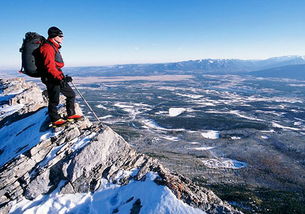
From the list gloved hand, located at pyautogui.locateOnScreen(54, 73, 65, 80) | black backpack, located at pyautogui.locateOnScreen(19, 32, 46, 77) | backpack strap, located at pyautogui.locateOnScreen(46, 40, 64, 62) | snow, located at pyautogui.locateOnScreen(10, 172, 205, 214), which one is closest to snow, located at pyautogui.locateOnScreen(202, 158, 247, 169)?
snow, located at pyautogui.locateOnScreen(10, 172, 205, 214)

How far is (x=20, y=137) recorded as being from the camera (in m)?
17.9

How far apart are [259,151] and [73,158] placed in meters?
72.1

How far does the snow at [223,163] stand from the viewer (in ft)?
198

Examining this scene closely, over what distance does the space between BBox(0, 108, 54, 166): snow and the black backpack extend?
4.79 m

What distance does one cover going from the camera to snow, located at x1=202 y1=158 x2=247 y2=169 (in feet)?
198

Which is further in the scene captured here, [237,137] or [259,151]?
[237,137]

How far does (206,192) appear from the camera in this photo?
1449 cm

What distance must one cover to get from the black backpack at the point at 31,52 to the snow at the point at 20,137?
15.7 ft

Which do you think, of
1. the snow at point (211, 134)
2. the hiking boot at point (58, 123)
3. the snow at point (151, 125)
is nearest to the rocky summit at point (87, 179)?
the hiking boot at point (58, 123)

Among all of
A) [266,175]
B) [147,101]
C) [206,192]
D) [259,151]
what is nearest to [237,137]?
[259,151]

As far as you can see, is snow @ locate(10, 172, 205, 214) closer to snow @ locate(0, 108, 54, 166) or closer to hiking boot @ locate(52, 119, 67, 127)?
snow @ locate(0, 108, 54, 166)

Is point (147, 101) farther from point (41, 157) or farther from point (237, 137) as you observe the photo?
point (41, 157)

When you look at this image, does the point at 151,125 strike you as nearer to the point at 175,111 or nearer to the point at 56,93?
the point at 175,111

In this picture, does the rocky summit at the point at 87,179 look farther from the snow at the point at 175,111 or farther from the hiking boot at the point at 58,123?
the snow at the point at 175,111
